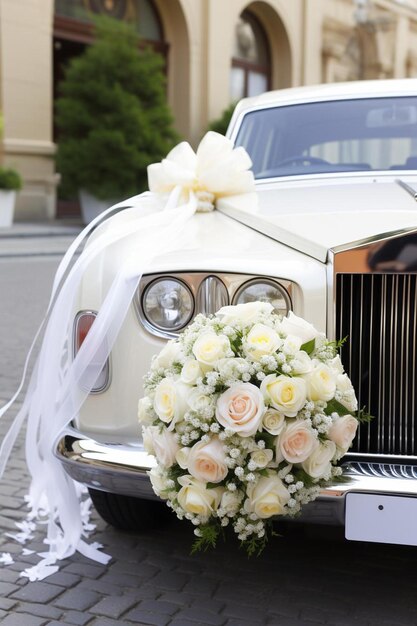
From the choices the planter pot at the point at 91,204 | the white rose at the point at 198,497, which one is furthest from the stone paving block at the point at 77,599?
the planter pot at the point at 91,204

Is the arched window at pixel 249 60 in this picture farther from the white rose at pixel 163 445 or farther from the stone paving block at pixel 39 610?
the white rose at pixel 163 445

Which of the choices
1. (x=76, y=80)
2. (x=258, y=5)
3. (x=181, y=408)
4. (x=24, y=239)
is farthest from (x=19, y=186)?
(x=181, y=408)

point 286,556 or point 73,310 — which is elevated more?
point 73,310

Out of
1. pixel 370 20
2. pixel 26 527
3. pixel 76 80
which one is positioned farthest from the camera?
pixel 370 20

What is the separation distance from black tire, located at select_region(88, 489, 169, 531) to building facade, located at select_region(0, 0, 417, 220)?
1600 cm

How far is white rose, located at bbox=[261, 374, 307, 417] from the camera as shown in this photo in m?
2.25

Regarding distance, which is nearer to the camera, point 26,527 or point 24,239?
point 26,527

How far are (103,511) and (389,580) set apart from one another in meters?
1.06

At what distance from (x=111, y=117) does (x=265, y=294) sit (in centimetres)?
1573

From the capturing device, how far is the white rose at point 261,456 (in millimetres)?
2273

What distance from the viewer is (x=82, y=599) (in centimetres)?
286

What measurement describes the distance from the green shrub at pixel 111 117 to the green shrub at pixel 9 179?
1499 mm

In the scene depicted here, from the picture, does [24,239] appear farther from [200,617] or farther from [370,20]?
[370,20]

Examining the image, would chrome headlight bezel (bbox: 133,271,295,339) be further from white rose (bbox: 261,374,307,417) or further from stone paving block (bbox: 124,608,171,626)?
stone paving block (bbox: 124,608,171,626)
